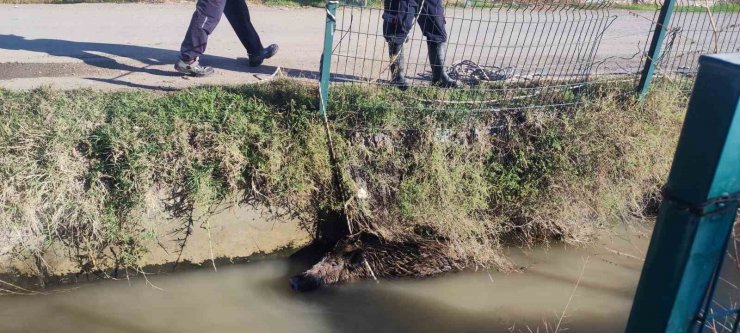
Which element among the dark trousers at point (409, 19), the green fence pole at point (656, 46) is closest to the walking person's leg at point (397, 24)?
the dark trousers at point (409, 19)

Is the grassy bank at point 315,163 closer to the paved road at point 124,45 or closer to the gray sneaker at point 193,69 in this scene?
the gray sneaker at point 193,69

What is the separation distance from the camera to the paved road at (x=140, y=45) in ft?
18.3

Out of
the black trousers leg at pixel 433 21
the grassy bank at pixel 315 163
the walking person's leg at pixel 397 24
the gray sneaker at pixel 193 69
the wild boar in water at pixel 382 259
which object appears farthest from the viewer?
the gray sneaker at pixel 193 69

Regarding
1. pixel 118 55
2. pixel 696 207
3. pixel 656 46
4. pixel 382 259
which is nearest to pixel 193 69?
pixel 118 55

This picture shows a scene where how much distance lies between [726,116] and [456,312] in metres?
3.20

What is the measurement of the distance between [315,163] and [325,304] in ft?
3.00

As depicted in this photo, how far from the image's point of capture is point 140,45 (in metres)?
6.80

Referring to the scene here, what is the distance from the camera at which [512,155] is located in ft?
16.4

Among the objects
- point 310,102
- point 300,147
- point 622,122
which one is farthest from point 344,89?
point 622,122

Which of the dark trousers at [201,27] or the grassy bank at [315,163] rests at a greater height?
the dark trousers at [201,27]

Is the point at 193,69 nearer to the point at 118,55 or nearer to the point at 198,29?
the point at 198,29

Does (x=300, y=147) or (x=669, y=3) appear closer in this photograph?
(x=300, y=147)

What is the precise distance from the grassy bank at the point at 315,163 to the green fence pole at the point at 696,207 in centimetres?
305

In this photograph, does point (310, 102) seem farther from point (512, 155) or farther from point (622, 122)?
point (622, 122)
